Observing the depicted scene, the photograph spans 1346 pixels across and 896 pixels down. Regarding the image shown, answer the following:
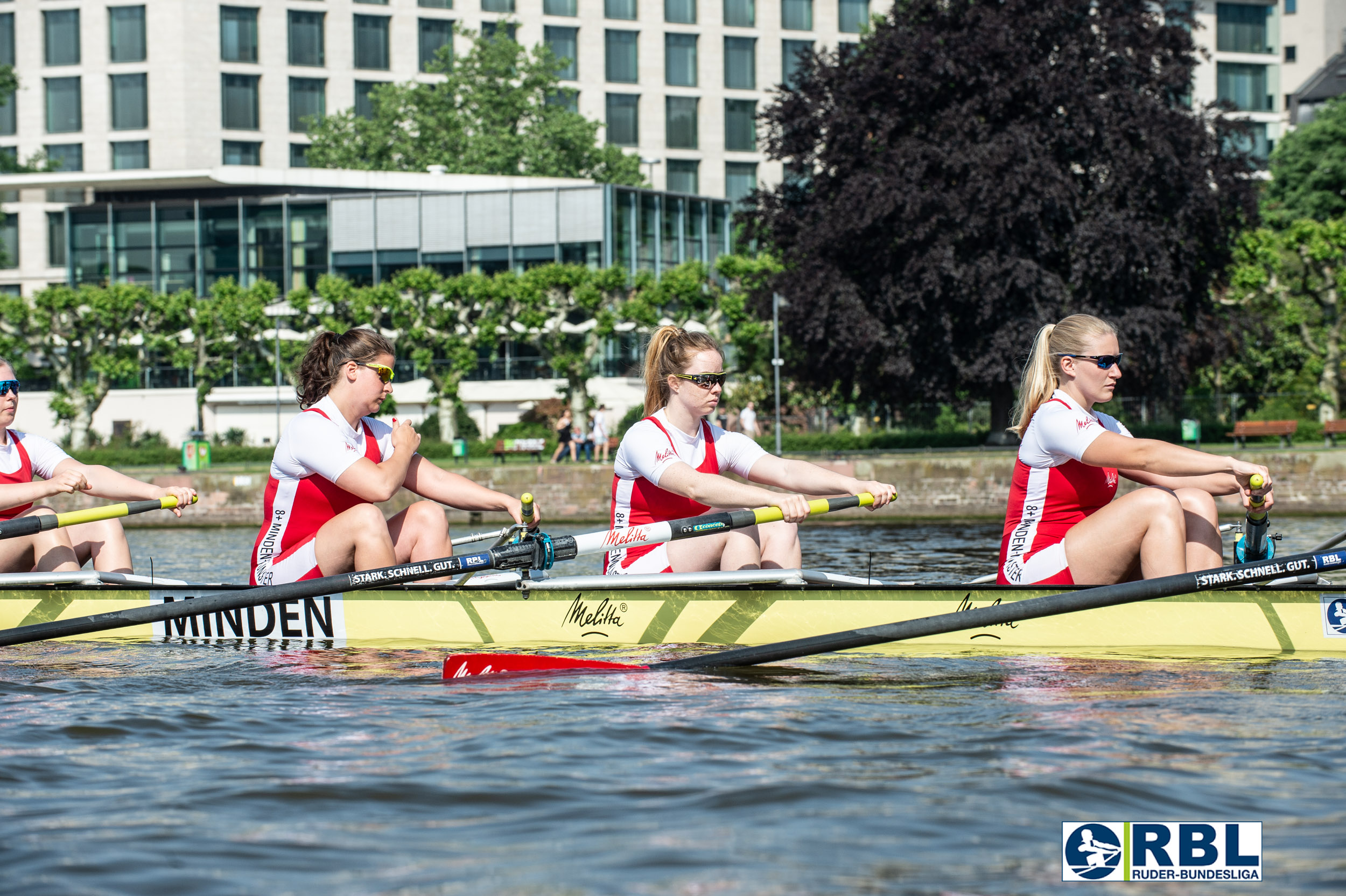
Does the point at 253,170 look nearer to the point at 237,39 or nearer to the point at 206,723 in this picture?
the point at 237,39

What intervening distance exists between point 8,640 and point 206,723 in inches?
87.4

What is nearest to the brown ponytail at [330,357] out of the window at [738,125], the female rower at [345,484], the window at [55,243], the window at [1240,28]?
the female rower at [345,484]

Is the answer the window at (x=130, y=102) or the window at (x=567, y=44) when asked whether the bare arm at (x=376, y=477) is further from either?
the window at (x=567, y=44)

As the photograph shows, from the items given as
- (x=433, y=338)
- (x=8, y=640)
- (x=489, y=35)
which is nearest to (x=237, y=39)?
(x=489, y=35)

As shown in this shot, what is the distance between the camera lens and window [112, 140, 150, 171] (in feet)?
211

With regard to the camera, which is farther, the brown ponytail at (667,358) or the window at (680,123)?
the window at (680,123)

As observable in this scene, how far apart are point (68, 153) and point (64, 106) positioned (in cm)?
208

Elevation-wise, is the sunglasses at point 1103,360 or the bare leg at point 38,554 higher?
the sunglasses at point 1103,360

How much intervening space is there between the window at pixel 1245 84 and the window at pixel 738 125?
22.4 meters

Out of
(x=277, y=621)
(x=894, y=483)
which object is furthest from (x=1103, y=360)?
Result: (x=894, y=483)

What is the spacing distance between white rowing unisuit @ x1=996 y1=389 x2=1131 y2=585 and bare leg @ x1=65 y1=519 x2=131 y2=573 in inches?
196

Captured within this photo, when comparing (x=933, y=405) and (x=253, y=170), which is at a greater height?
(x=253, y=170)

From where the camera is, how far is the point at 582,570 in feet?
51.5

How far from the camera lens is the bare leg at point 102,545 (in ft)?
27.8
